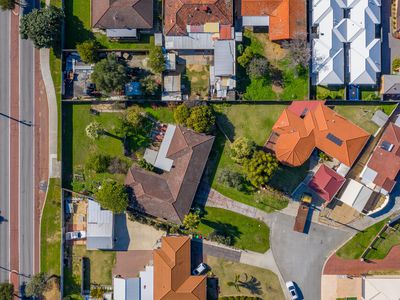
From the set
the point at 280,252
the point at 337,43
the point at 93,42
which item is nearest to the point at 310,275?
the point at 280,252

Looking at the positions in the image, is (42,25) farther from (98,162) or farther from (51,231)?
(51,231)

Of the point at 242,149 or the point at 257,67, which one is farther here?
the point at 257,67

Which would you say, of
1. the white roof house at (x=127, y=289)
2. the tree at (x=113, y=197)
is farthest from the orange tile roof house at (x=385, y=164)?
the white roof house at (x=127, y=289)

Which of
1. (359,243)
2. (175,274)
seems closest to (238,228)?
(175,274)

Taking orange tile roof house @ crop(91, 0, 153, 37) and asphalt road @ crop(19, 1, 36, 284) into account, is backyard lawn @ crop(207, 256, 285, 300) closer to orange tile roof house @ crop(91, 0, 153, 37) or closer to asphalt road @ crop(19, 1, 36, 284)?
asphalt road @ crop(19, 1, 36, 284)

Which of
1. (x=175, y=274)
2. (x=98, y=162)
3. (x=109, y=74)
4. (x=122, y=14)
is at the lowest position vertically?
(x=175, y=274)

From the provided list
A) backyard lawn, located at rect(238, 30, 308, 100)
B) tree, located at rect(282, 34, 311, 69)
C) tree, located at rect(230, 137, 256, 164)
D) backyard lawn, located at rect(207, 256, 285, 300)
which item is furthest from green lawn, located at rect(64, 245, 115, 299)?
tree, located at rect(282, 34, 311, 69)
